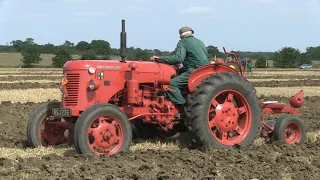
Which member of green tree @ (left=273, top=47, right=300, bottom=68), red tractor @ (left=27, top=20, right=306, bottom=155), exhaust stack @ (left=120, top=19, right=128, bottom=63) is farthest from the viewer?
green tree @ (left=273, top=47, right=300, bottom=68)

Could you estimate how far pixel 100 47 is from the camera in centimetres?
7250

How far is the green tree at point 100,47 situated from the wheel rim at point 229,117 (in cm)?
5620

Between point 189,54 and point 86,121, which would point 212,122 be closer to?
point 189,54

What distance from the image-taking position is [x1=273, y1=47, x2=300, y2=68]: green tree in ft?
229

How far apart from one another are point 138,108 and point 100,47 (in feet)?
217

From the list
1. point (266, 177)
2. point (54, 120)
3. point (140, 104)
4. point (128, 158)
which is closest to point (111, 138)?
point (128, 158)

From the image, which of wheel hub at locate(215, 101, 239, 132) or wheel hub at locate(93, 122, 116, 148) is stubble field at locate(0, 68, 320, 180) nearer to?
wheel hub at locate(93, 122, 116, 148)

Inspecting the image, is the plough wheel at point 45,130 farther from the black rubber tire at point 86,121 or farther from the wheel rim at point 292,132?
the wheel rim at point 292,132

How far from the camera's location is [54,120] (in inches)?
296

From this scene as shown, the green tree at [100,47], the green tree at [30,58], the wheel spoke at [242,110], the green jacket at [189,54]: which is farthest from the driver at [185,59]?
the green tree at [30,58]

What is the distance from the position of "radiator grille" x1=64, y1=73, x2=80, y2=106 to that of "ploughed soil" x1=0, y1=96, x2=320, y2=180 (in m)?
0.69

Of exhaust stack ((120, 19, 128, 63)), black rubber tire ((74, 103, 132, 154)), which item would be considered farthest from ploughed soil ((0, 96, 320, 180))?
exhaust stack ((120, 19, 128, 63))

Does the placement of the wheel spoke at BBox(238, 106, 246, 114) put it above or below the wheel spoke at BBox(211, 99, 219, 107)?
below

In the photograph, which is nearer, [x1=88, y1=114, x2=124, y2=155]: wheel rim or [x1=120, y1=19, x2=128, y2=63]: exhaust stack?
[x1=88, y1=114, x2=124, y2=155]: wheel rim
